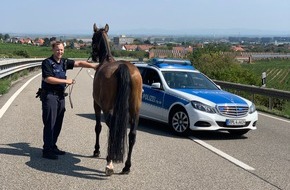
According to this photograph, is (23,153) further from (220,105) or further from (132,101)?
(220,105)

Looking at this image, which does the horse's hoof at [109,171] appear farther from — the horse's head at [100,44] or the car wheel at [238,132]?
the car wheel at [238,132]

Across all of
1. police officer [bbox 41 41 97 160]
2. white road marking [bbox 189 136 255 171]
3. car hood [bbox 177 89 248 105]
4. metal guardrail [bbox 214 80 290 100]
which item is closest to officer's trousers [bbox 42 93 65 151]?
police officer [bbox 41 41 97 160]

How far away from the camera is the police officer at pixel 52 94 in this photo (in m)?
7.68

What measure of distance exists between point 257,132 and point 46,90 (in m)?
5.51

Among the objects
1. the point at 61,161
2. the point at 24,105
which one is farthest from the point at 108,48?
the point at 24,105

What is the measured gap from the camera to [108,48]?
8.02 meters

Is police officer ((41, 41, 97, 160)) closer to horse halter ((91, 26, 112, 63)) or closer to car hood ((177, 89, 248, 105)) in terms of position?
horse halter ((91, 26, 112, 63))

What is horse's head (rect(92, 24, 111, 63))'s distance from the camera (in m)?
8.02

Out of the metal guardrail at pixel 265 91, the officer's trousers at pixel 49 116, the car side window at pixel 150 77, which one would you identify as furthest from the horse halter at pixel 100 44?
the metal guardrail at pixel 265 91

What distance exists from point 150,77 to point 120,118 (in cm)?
545

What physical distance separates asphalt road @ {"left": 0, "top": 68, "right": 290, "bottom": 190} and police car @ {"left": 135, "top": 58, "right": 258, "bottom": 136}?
30 centimetres

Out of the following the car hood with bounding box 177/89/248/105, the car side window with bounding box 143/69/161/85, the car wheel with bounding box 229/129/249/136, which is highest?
the car side window with bounding box 143/69/161/85

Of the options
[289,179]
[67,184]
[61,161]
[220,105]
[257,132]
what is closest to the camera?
[67,184]

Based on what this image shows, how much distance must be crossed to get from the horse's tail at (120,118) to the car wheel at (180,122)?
365 centimetres
